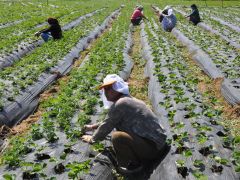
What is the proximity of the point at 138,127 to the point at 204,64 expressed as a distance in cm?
792

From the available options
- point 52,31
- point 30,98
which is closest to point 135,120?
point 30,98

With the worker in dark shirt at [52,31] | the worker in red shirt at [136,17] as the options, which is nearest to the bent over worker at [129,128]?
the worker in dark shirt at [52,31]

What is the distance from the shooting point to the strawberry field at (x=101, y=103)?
226 inches

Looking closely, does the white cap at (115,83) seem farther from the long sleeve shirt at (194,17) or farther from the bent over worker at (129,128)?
the long sleeve shirt at (194,17)

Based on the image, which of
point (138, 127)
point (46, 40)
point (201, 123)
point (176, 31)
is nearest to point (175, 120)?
point (201, 123)

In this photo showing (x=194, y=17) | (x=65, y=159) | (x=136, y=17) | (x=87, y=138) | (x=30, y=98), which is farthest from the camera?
(x=136, y=17)

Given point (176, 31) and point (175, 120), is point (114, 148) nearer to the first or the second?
→ point (175, 120)

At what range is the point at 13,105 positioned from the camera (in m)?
8.70

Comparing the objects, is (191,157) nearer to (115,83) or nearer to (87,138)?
(115,83)

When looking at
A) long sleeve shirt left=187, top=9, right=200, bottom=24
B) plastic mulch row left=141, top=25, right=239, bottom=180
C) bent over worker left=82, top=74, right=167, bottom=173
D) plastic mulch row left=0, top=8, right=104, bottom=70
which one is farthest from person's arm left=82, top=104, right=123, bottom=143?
long sleeve shirt left=187, top=9, right=200, bottom=24

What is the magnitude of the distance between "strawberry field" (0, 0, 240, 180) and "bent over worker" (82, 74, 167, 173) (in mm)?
269

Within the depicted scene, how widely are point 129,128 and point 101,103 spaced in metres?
2.74

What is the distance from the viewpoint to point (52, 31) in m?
16.9

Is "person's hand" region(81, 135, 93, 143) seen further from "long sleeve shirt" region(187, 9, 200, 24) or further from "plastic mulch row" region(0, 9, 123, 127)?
"long sleeve shirt" region(187, 9, 200, 24)
